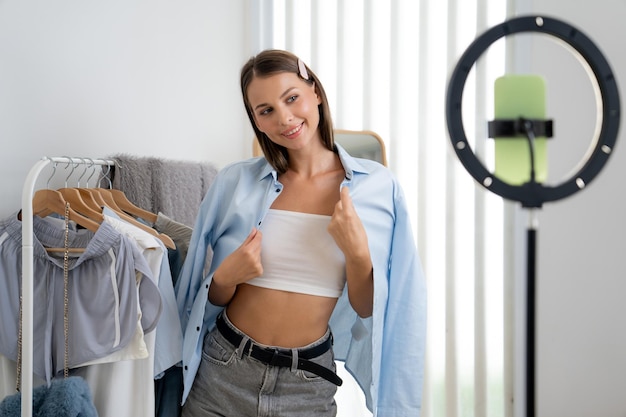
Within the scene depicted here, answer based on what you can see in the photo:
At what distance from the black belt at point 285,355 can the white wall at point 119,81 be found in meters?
0.68

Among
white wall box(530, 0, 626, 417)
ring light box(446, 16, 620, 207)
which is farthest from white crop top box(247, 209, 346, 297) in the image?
white wall box(530, 0, 626, 417)

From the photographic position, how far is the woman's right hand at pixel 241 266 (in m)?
1.41

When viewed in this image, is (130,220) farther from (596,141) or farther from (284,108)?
(596,141)

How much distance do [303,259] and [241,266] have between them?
0.14 m

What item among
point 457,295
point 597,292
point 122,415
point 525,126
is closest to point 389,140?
point 457,295

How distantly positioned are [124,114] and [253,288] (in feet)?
2.89

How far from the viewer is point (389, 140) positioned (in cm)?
261

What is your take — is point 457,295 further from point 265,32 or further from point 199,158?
point 265,32

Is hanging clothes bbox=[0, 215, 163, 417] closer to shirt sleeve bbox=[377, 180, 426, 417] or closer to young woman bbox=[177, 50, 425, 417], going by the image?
young woman bbox=[177, 50, 425, 417]

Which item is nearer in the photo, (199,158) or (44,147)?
(44,147)

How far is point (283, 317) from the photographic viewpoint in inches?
56.9

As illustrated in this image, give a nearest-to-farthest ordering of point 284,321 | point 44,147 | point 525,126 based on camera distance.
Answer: point 525,126
point 284,321
point 44,147

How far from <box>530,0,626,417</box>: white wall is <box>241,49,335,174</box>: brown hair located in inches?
46.5

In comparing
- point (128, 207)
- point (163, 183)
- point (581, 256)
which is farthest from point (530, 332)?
point (581, 256)
